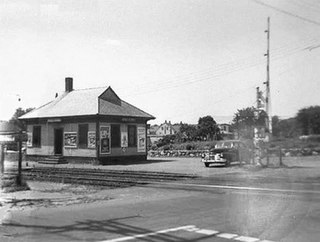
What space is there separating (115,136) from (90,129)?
204cm

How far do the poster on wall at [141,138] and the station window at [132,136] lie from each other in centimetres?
39

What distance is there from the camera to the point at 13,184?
16531mm

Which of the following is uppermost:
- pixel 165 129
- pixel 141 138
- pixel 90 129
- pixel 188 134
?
pixel 165 129

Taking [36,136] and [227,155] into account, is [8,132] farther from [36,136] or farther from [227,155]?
[36,136]

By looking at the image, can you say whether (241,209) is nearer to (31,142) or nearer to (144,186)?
(144,186)

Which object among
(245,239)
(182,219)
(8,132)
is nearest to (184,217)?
(182,219)

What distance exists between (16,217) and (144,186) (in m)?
7.08

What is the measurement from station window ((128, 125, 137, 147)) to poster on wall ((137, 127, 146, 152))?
15.3 inches

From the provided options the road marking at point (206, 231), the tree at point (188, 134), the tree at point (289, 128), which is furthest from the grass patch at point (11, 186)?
the tree at point (188, 134)

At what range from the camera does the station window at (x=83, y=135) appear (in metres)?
32.7

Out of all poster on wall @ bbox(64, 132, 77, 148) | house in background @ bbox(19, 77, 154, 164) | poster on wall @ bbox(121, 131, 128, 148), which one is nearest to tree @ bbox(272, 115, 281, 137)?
house in background @ bbox(19, 77, 154, 164)

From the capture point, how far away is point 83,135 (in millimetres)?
33000

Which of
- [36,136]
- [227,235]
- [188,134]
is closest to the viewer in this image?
[227,235]

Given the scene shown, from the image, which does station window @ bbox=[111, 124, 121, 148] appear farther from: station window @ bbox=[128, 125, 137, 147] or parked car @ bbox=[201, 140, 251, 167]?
parked car @ bbox=[201, 140, 251, 167]
